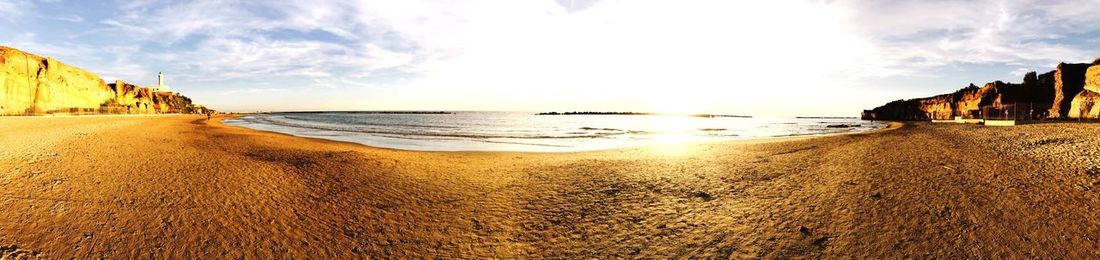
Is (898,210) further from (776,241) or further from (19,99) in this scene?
(19,99)

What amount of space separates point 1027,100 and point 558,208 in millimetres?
104707

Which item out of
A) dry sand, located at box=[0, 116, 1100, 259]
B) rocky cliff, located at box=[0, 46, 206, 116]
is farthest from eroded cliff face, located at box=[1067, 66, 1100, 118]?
rocky cliff, located at box=[0, 46, 206, 116]

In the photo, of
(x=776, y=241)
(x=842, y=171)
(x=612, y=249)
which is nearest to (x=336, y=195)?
(x=612, y=249)

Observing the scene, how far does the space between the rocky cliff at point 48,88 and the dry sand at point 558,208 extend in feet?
232

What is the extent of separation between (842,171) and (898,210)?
396 centimetres

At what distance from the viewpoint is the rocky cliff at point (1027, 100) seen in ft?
168

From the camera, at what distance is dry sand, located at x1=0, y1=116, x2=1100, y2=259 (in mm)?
6914

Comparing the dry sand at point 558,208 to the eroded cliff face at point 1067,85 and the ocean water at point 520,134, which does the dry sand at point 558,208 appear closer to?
the ocean water at point 520,134

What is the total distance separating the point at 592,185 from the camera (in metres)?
11.5

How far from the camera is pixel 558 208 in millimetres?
9438

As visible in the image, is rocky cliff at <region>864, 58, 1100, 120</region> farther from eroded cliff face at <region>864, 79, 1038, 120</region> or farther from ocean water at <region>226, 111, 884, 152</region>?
ocean water at <region>226, 111, 884, 152</region>

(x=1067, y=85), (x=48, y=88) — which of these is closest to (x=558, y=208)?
(x=1067, y=85)

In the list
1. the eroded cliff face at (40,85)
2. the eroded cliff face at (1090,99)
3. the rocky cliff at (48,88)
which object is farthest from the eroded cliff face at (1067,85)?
the eroded cliff face at (40,85)

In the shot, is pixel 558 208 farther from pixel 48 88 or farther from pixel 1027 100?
pixel 1027 100
